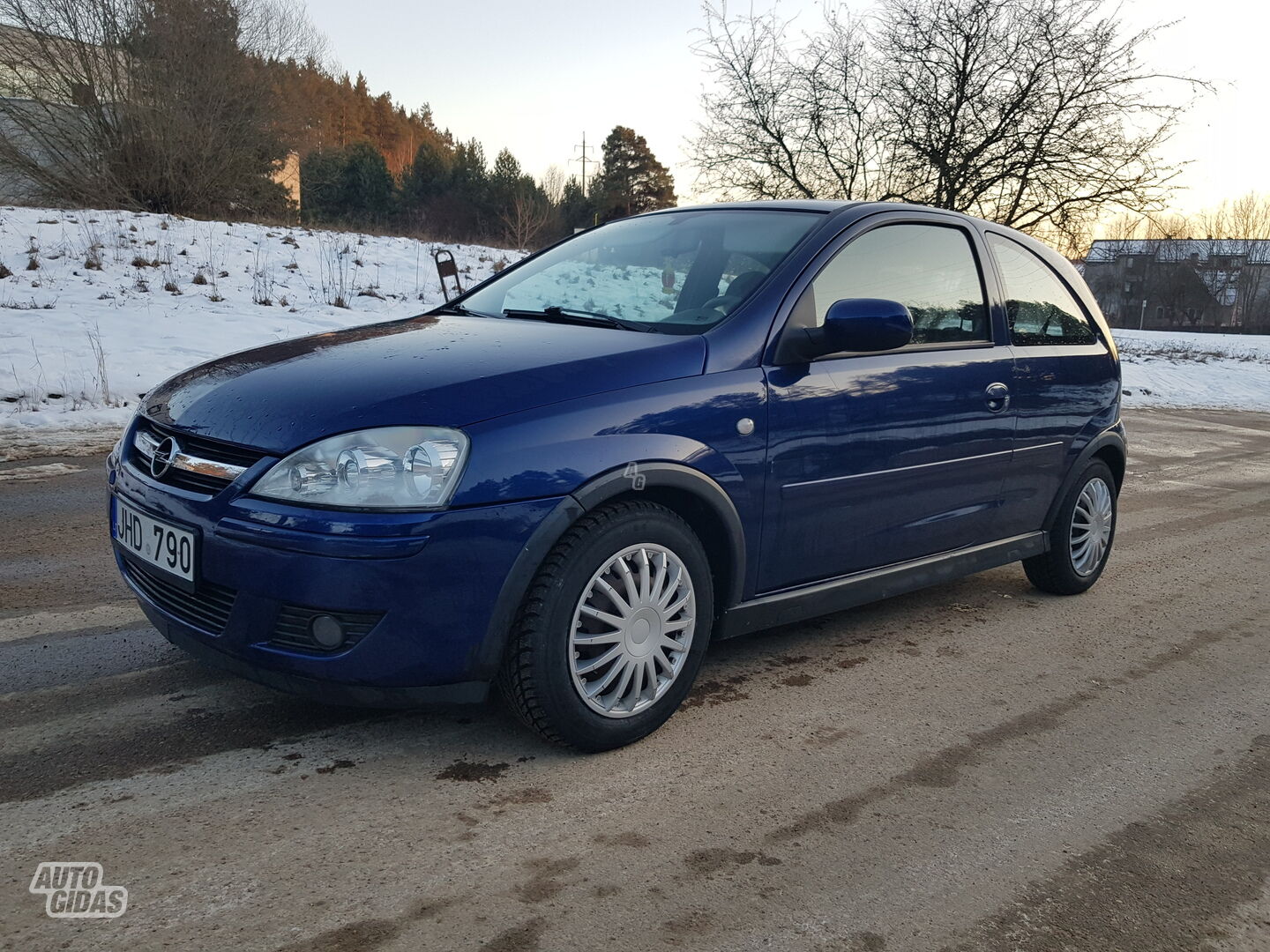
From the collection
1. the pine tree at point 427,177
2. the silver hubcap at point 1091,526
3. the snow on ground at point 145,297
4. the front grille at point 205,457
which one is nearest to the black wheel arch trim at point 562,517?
the front grille at point 205,457

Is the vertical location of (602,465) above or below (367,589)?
above

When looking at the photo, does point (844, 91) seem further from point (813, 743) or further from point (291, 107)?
point (813, 743)

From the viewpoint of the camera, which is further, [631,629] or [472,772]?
[631,629]

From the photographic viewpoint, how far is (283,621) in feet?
8.41

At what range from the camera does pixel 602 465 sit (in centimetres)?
274

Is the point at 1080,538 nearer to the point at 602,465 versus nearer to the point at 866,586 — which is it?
the point at 866,586

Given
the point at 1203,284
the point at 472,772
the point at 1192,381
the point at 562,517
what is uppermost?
the point at 1203,284

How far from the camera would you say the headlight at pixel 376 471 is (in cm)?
252

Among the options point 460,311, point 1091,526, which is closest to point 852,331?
point 460,311

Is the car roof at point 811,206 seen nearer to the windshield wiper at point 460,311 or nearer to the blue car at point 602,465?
the blue car at point 602,465

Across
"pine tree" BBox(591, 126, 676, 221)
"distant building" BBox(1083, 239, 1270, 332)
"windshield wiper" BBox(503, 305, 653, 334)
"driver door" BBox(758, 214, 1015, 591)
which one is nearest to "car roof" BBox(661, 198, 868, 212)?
"driver door" BBox(758, 214, 1015, 591)

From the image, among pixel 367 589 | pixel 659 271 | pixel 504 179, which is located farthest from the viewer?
pixel 504 179

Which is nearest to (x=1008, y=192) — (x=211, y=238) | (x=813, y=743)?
(x=211, y=238)

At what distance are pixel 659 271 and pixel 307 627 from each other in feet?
5.91
